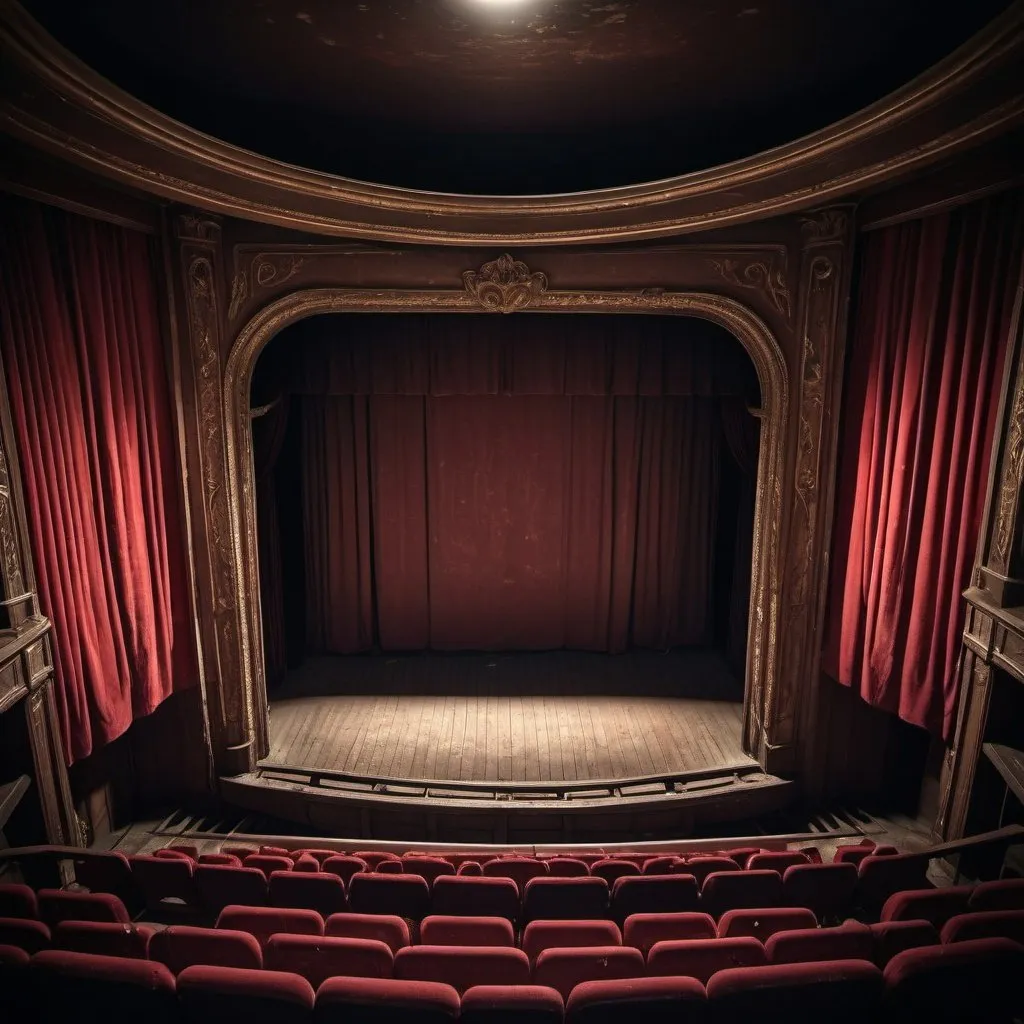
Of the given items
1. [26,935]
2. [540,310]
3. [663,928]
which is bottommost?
[663,928]

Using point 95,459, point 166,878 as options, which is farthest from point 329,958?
point 95,459

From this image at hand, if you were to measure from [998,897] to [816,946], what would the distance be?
0.98 m

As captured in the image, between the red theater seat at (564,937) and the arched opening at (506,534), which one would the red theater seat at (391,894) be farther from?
the arched opening at (506,534)

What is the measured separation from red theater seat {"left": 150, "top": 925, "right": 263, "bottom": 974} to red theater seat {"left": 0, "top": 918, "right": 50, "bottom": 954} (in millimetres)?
445

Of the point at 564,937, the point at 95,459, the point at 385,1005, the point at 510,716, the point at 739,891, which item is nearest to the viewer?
the point at 385,1005

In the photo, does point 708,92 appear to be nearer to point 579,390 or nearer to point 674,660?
point 579,390

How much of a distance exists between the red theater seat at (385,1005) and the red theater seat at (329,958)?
32 centimetres

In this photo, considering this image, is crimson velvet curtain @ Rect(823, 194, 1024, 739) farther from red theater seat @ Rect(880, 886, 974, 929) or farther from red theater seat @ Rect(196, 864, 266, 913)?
red theater seat @ Rect(196, 864, 266, 913)

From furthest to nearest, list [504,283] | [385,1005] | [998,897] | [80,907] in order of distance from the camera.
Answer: [504,283], [80,907], [998,897], [385,1005]

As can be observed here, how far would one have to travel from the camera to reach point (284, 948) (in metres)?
2.88

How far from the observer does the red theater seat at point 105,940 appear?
2.99m

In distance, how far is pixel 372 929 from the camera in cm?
322

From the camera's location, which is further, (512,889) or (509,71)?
(512,889)

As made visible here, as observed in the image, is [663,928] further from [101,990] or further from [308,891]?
[101,990]
